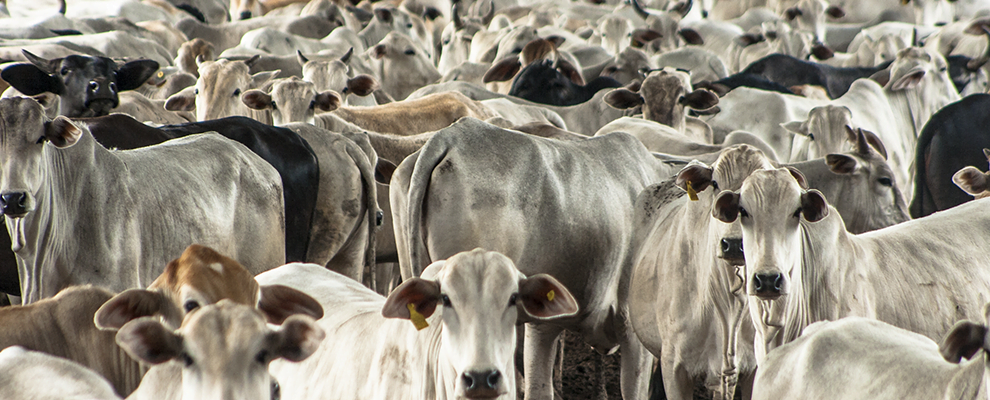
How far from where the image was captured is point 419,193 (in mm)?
5129

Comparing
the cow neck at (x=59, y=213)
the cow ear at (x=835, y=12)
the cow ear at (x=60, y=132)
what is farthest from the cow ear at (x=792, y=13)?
the cow ear at (x=60, y=132)

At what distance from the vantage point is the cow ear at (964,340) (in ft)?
9.60

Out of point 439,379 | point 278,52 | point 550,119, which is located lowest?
point 278,52

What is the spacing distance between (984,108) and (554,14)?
14.4 meters

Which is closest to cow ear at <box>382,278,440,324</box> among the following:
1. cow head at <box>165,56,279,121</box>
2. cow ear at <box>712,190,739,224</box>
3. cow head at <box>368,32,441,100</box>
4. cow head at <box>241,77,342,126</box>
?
cow ear at <box>712,190,739,224</box>

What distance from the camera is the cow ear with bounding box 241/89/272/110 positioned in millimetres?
7785

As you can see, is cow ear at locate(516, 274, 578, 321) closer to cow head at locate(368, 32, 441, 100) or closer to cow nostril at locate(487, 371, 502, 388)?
cow nostril at locate(487, 371, 502, 388)

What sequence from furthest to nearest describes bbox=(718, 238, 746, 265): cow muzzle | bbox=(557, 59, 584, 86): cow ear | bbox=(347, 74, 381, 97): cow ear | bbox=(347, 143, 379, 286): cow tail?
bbox=(557, 59, 584, 86): cow ear
bbox=(347, 74, 381, 97): cow ear
bbox=(347, 143, 379, 286): cow tail
bbox=(718, 238, 746, 265): cow muzzle

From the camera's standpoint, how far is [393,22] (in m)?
18.5

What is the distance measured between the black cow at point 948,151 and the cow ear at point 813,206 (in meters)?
4.81

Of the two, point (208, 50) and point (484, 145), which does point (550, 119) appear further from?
point (208, 50)

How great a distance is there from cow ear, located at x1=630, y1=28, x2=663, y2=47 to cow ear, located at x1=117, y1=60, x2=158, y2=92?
399 inches

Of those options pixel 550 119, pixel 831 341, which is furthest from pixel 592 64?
pixel 831 341

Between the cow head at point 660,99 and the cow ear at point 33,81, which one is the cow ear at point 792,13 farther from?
the cow ear at point 33,81
